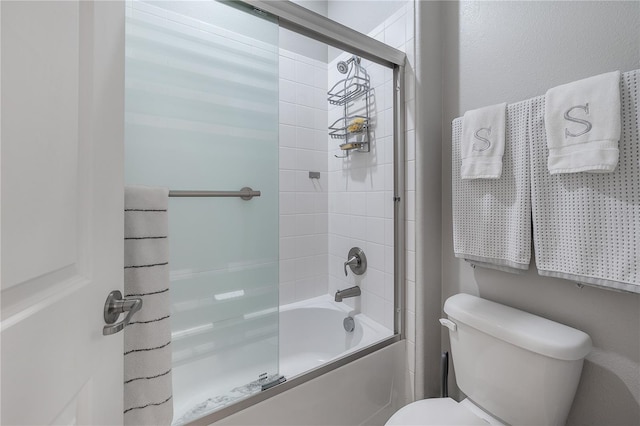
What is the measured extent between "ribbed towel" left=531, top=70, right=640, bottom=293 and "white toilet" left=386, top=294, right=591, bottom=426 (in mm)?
208

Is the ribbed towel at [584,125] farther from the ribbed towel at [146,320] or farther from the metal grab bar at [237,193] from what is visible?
the ribbed towel at [146,320]

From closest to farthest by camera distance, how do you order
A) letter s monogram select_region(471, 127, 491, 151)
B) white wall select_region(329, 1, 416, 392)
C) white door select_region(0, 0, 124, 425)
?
white door select_region(0, 0, 124, 425)
letter s monogram select_region(471, 127, 491, 151)
white wall select_region(329, 1, 416, 392)

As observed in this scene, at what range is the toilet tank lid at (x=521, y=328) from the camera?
0.86 metres

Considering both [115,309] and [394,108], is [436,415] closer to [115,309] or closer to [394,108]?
[115,309]

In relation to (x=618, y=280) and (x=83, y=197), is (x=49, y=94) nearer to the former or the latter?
(x=83, y=197)

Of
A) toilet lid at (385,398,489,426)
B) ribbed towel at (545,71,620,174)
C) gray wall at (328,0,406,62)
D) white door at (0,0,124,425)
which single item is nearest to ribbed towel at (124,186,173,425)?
white door at (0,0,124,425)

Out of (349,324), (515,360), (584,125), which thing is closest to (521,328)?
(515,360)

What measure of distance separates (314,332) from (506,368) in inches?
47.9

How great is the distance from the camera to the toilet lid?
A: 98 centimetres

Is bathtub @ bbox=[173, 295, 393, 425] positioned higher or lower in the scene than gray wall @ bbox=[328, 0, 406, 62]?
lower

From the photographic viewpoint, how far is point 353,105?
1837 mm

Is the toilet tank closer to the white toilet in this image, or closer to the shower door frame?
the white toilet

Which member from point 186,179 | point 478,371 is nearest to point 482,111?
point 478,371

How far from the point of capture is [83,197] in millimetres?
495
